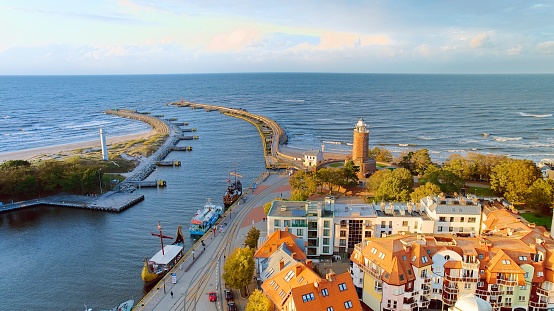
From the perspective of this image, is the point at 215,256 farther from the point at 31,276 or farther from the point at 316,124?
the point at 316,124

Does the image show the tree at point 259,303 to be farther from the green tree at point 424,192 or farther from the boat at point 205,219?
the green tree at point 424,192

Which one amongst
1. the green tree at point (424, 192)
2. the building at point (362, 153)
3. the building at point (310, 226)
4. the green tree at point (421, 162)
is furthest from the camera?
the green tree at point (421, 162)

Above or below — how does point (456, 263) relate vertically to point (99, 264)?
above

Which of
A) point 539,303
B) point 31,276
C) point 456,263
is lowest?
point 31,276

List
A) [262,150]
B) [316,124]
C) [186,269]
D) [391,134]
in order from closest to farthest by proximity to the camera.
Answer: [186,269], [262,150], [391,134], [316,124]

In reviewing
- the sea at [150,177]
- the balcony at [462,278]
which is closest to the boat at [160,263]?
the sea at [150,177]

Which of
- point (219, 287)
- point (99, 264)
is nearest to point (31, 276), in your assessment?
point (99, 264)
